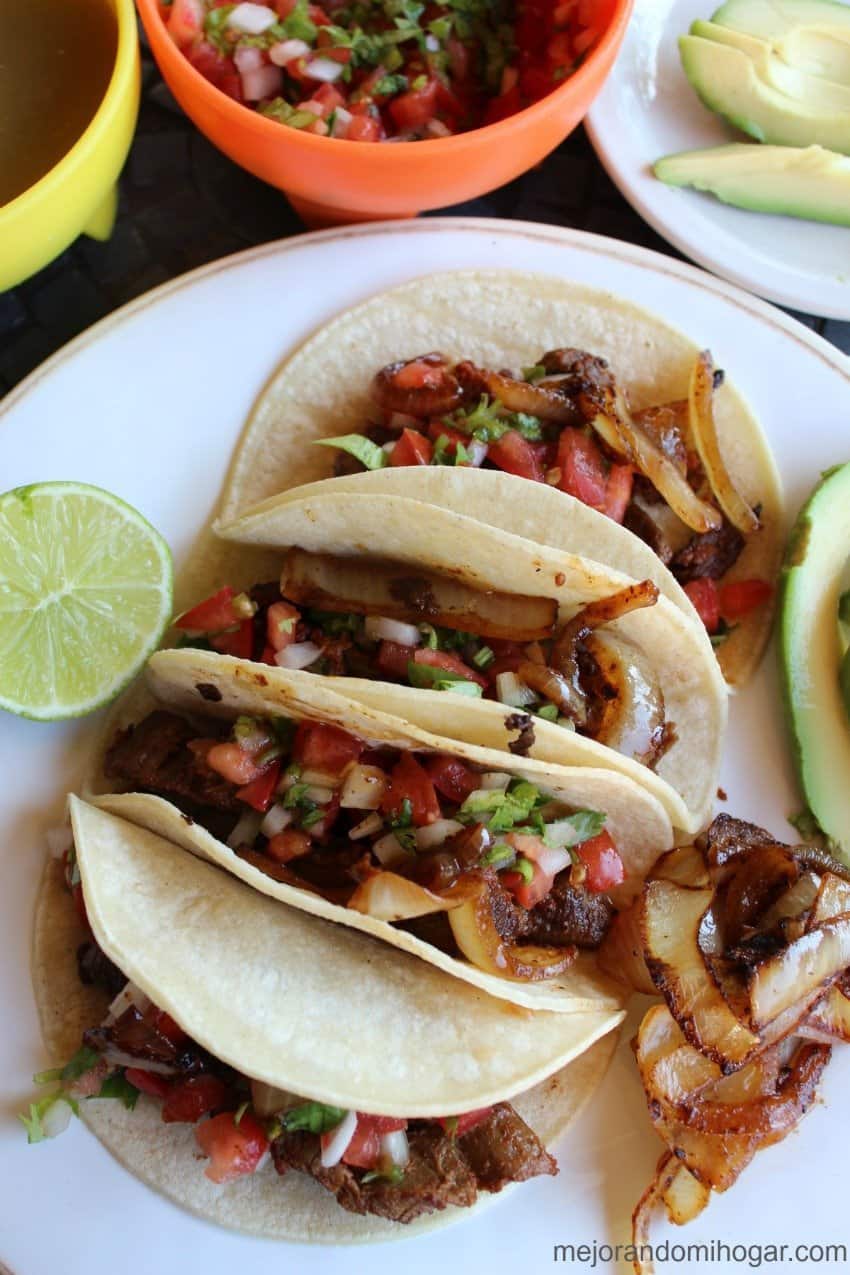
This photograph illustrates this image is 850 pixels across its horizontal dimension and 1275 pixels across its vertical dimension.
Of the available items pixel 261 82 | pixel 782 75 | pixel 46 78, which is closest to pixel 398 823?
pixel 261 82

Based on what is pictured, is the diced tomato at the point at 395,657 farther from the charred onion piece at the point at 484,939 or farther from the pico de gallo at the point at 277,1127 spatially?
the pico de gallo at the point at 277,1127

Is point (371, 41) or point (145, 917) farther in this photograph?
point (371, 41)

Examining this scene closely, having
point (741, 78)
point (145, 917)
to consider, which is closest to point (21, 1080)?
point (145, 917)

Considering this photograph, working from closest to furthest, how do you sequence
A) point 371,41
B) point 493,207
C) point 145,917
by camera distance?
Answer: point 145,917
point 371,41
point 493,207

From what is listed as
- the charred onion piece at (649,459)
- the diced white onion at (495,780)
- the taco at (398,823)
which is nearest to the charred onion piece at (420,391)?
the charred onion piece at (649,459)

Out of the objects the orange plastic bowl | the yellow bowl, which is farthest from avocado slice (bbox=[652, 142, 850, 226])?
the yellow bowl

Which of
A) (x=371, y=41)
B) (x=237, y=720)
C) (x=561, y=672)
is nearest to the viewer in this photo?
(x=561, y=672)

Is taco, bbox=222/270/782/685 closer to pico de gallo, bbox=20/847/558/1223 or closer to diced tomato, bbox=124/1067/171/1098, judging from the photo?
pico de gallo, bbox=20/847/558/1223

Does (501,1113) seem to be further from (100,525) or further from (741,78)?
(741,78)
